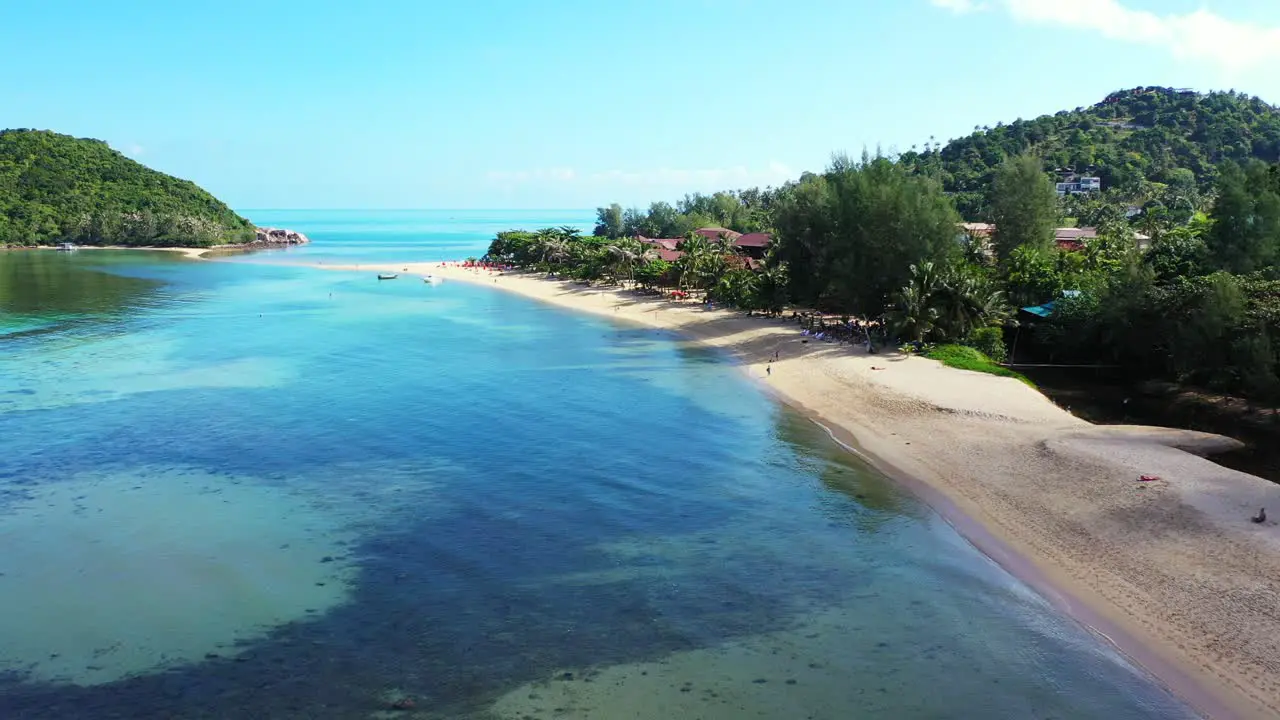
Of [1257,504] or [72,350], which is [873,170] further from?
[72,350]

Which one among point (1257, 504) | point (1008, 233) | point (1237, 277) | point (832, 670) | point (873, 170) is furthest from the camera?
point (1008, 233)

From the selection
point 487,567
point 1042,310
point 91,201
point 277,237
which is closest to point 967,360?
point 1042,310

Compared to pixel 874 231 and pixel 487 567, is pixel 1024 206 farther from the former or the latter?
pixel 487 567

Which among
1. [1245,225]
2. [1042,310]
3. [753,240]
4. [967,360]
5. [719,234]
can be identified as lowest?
[967,360]

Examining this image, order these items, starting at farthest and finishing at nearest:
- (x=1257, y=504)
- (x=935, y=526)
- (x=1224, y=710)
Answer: (x=935, y=526)
(x=1257, y=504)
(x=1224, y=710)

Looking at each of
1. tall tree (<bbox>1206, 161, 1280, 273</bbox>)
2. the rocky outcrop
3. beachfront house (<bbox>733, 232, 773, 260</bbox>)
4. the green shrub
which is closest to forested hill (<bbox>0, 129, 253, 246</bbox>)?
the rocky outcrop

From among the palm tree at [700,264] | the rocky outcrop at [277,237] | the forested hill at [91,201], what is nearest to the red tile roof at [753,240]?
the palm tree at [700,264]

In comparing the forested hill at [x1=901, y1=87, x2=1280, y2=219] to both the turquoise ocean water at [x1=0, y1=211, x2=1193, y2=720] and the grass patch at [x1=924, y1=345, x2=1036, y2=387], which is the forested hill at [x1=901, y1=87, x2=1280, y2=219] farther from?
the turquoise ocean water at [x1=0, y1=211, x2=1193, y2=720]

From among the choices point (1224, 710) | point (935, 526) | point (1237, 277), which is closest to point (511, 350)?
point (935, 526)
